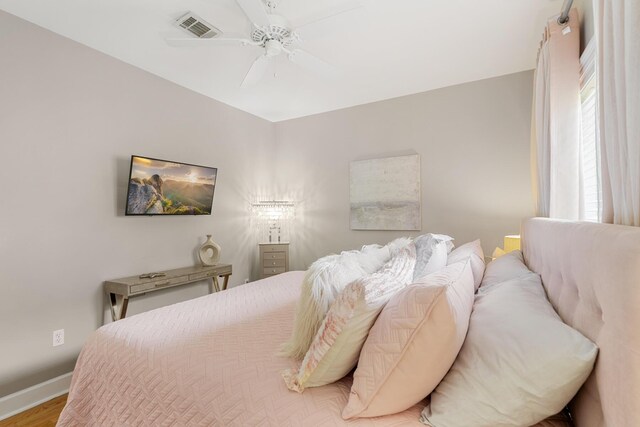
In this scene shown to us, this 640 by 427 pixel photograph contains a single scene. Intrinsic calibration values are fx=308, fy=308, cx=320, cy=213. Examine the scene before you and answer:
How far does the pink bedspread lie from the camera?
37.4 inches

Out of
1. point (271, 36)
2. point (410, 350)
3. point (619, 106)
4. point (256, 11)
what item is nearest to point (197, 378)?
point (410, 350)

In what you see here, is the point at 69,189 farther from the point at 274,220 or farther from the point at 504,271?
the point at 504,271

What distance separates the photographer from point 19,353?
7.35ft

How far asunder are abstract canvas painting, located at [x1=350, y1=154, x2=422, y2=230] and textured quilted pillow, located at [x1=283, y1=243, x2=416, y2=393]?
8.93ft

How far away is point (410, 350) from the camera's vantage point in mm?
833

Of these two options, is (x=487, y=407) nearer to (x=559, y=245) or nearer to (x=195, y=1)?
(x=559, y=245)

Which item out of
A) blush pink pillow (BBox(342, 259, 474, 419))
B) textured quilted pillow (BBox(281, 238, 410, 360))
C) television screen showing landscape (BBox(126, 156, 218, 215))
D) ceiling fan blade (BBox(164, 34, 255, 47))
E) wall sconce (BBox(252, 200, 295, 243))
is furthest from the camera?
wall sconce (BBox(252, 200, 295, 243))

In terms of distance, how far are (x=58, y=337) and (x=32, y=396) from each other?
1.33ft

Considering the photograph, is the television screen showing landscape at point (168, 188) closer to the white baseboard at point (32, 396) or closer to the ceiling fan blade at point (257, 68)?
the ceiling fan blade at point (257, 68)

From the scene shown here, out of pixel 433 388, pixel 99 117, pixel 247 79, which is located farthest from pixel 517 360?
pixel 99 117

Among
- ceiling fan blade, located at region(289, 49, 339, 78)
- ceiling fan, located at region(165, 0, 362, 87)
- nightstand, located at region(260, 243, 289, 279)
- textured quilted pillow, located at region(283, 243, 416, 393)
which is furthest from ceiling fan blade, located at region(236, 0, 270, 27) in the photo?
nightstand, located at region(260, 243, 289, 279)

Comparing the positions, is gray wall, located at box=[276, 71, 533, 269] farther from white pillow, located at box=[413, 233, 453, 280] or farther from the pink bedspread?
the pink bedspread

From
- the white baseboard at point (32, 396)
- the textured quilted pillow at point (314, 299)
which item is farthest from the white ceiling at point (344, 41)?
the white baseboard at point (32, 396)

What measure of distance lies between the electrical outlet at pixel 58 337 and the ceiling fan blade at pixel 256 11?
2744 mm
